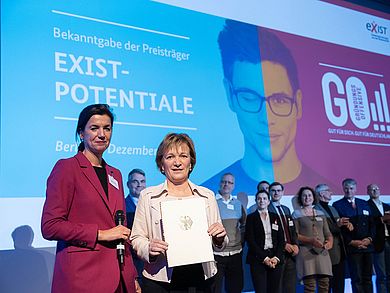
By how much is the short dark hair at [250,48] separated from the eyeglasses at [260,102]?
183 mm

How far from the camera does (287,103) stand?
539 cm

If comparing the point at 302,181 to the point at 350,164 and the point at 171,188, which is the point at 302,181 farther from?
the point at 171,188

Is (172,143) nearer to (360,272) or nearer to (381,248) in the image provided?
(360,272)

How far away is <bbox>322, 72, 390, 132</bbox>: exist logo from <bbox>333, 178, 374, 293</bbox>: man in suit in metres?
1.13

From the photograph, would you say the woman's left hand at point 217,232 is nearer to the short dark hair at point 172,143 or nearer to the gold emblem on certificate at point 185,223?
the gold emblem on certificate at point 185,223

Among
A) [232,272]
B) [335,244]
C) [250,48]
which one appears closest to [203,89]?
[250,48]

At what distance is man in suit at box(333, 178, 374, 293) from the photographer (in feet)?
16.3

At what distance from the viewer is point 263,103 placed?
516 centimetres

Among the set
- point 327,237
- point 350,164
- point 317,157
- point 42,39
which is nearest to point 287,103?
point 317,157

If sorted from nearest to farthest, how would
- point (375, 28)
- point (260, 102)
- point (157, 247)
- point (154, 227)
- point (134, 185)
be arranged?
1. point (157, 247)
2. point (154, 227)
3. point (134, 185)
4. point (260, 102)
5. point (375, 28)

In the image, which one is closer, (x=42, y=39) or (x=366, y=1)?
(x=42, y=39)

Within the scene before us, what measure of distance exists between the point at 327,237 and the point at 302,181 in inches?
29.6

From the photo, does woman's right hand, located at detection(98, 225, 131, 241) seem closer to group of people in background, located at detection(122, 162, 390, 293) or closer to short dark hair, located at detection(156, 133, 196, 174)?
short dark hair, located at detection(156, 133, 196, 174)

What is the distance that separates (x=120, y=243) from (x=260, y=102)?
3490 millimetres
